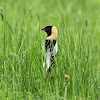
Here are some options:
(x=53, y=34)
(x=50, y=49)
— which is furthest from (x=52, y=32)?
(x=50, y=49)

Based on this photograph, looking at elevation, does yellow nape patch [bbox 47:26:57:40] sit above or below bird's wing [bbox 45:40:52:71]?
above

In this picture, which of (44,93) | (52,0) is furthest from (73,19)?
(44,93)

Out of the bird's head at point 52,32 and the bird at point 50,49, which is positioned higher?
the bird's head at point 52,32

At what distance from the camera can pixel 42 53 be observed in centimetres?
343

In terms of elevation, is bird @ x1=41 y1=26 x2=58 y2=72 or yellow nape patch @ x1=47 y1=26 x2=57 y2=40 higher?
yellow nape patch @ x1=47 y1=26 x2=57 y2=40

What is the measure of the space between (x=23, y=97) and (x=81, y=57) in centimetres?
93

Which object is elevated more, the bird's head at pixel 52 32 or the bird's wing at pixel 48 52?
the bird's head at pixel 52 32

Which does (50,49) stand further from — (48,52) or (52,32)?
(52,32)

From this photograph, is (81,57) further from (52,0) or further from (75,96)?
(52,0)

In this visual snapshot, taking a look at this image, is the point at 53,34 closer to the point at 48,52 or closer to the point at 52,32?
the point at 52,32

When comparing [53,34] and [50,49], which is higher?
[53,34]

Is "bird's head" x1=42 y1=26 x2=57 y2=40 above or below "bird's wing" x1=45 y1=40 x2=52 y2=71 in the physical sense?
above

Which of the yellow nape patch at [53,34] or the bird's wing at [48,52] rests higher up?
the yellow nape patch at [53,34]

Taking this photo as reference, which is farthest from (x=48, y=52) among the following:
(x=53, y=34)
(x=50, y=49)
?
(x=53, y=34)
